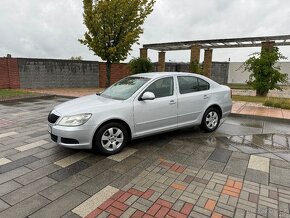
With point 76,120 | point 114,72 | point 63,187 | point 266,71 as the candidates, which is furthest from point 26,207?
point 114,72

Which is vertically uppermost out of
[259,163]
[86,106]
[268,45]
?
[268,45]

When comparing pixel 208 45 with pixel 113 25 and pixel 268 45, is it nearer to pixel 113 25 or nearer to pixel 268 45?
pixel 268 45

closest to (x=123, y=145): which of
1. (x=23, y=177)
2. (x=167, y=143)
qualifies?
(x=167, y=143)

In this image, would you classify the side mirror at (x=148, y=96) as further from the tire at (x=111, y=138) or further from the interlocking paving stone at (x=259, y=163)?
the interlocking paving stone at (x=259, y=163)

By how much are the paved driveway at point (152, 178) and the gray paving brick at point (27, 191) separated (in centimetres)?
1

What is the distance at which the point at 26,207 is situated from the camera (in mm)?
2666

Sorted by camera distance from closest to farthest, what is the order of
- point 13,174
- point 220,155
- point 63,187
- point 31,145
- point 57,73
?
point 63,187
point 13,174
point 220,155
point 31,145
point 57,73

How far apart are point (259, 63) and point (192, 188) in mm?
10150

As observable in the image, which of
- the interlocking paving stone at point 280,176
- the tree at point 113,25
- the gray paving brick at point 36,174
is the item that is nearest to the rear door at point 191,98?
the interlocking paving stone at point 280,176

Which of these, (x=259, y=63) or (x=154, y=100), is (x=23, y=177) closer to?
(x=154, y=100)

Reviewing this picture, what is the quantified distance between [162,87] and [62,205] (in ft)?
9.76

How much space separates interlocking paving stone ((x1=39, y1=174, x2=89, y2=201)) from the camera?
293cm

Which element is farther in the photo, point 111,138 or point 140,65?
point 140,65

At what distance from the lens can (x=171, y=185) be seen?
3150 mm
